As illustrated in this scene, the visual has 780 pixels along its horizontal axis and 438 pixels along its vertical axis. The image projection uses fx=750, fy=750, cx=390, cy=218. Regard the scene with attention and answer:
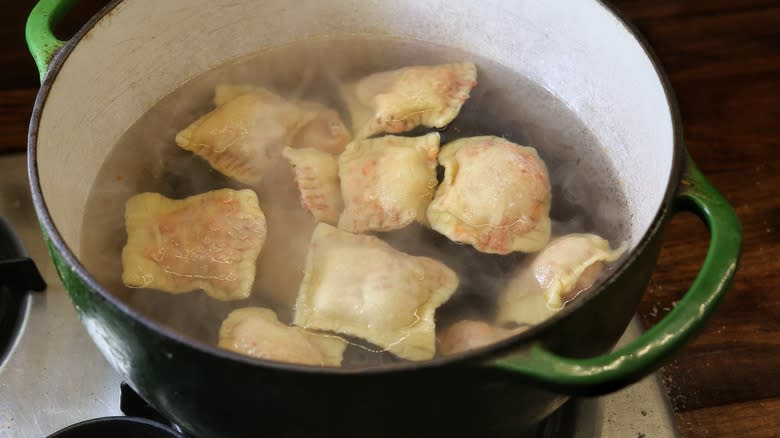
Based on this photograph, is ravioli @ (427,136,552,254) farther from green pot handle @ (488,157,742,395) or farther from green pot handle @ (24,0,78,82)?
green pot handle @ (24,0,78,82)

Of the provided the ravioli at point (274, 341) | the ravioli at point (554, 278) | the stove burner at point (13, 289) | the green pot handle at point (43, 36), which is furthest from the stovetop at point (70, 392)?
the green pot handle at point (43, 36)

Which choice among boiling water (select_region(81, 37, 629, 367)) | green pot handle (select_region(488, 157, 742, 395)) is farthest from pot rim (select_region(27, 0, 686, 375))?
boiling water (select_region(81, 37, 629, 367))

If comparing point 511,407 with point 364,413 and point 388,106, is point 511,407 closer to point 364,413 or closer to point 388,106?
point 364,413

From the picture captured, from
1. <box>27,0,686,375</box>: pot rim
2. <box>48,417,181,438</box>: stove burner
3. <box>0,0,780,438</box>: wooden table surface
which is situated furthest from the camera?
<box>0,0,780,438</box>: wooden table surface

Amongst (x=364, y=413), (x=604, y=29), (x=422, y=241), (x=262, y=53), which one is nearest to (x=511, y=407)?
(x=364, y=413)

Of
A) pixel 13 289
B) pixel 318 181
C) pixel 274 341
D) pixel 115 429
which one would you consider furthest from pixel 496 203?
pixel 13 289

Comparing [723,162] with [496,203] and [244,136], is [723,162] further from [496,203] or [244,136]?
[244,136]
